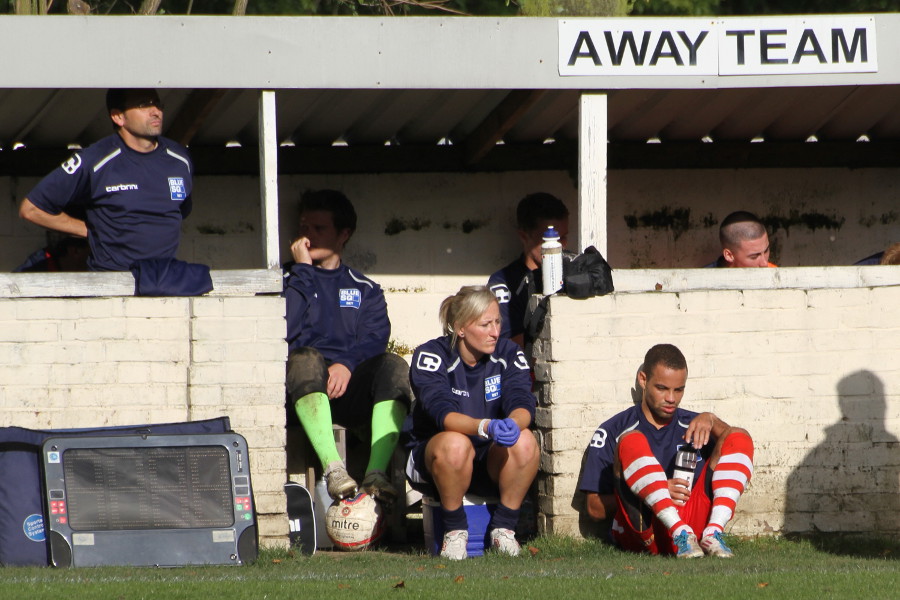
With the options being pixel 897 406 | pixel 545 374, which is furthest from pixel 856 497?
pixel 545 374

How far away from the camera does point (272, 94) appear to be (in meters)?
7.40

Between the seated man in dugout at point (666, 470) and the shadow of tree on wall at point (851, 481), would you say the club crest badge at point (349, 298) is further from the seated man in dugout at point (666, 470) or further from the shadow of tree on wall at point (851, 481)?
the shadow of tree on wall at point (851, 481)

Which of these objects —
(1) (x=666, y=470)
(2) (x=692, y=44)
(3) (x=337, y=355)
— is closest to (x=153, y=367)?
(3) (x=337, y=355)

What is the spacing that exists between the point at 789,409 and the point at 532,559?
6.03ft

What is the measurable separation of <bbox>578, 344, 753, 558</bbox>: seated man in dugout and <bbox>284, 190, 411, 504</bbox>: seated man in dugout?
1.11m

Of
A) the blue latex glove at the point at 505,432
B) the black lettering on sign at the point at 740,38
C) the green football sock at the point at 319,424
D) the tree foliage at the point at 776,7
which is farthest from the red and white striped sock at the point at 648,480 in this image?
the tree foliage at the point at 776,7

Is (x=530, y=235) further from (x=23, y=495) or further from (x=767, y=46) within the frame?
(x=23, y=495)

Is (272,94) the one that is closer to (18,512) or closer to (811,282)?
(18,512)

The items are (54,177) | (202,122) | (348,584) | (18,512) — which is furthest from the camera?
(202,122)

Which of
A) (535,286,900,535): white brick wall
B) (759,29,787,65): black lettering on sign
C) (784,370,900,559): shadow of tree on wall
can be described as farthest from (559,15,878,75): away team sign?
(784,370,900,559): shadow of tree on wall

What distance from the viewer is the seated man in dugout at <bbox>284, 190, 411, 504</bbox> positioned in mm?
7246

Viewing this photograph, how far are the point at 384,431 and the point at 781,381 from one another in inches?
87.6

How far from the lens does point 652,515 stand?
22.5 feet

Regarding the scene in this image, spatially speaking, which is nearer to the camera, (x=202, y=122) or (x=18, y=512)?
(x=18, y=512)
